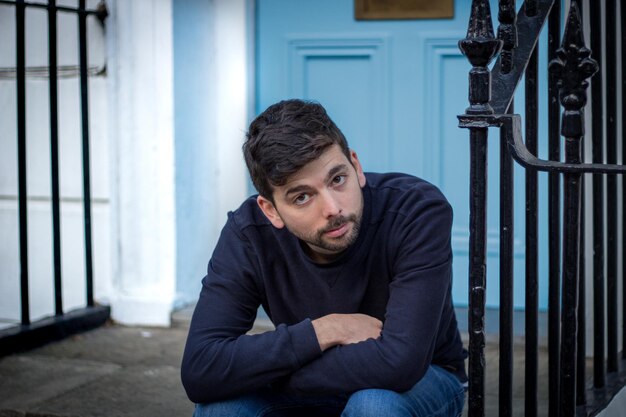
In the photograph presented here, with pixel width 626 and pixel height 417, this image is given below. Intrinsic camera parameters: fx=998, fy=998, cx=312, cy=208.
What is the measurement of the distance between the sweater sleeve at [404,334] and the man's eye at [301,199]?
26 centimetres

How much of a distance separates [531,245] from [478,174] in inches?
14.3

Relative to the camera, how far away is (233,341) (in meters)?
2.48

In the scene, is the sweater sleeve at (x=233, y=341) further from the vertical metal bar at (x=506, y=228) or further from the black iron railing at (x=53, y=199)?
the black iron railing at (x=53, y=199)

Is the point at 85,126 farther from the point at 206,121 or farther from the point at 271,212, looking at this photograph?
the point at 271,212

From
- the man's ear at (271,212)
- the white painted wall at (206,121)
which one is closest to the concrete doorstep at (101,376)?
the white painted wall at (206,121)

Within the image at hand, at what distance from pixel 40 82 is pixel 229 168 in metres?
0.94

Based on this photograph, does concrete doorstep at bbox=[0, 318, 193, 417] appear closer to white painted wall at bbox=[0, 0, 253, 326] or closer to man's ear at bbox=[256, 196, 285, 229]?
white painted wall at bbox=[0, 0, 253, 326]

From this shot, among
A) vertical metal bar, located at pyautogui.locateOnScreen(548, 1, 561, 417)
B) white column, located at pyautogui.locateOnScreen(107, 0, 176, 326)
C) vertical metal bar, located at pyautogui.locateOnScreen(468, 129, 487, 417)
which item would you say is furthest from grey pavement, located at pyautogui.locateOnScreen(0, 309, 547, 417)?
vertical metal bar, located at pyautogui.locateOnScreen(468, 129, 487, 417)

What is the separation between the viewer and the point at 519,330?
3873 millimetres

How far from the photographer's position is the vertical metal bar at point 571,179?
2260mm

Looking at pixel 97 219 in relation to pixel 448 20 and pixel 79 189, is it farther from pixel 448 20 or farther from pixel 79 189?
pixel 448 20

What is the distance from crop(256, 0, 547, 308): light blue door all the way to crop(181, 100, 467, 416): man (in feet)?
5.52

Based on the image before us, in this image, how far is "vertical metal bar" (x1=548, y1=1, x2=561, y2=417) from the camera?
2479mm

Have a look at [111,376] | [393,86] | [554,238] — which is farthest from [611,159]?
[111,376]
